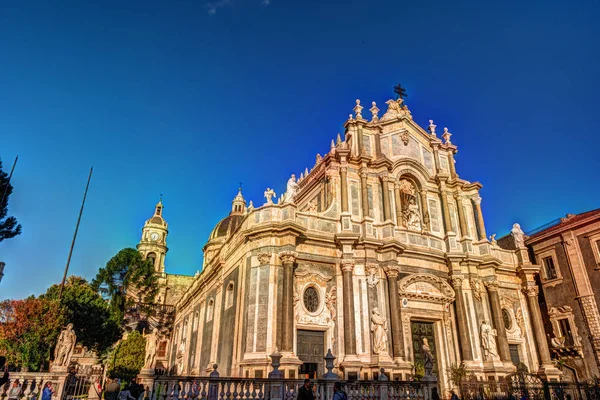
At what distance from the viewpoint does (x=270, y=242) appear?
19234 millimetres

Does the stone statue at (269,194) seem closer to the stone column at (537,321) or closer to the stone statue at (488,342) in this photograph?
the stone statue at (488,342)

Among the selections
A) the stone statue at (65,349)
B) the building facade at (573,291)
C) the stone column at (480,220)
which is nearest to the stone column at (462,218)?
the stone column at (480,220)

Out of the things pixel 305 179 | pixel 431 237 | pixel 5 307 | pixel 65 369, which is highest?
pixel 305 179

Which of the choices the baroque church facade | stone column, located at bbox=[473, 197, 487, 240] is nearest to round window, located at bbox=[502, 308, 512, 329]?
the baroque church facade

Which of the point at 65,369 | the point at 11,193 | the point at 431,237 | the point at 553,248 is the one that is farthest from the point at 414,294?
the point at 11,193

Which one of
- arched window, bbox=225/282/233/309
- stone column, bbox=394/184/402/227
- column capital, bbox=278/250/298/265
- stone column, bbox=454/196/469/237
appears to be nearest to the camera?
column capital, bbox=278/250/298/265

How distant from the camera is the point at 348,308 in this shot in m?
19.3

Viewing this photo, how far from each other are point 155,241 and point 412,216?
43.4 meters

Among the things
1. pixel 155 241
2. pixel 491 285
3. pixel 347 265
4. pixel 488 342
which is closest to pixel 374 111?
pixel 347 265

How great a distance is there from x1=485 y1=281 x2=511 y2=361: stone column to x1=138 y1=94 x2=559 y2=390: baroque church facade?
6cm

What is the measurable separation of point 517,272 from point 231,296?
17.5 meters

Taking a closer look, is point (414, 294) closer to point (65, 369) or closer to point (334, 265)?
point (334, 265)

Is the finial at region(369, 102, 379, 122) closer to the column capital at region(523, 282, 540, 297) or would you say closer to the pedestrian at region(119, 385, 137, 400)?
the column capital at region(523, 282, 540, 297)

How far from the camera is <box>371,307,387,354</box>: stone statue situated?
18.5m
